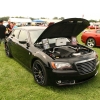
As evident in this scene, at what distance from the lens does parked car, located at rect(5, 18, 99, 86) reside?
372 cm

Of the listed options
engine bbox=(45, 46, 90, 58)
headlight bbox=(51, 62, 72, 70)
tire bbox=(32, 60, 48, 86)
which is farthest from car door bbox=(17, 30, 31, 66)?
headlight bbox=(51, 62, 72, 70)

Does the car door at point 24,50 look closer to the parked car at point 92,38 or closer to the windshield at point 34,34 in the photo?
the windshield at point 34,34

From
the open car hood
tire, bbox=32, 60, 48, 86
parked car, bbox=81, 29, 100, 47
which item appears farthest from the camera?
parked car, bbox=81, 29, 100, 47

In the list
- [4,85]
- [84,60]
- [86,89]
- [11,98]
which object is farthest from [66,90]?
[4,85]

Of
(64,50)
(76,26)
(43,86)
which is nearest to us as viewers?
(43,86)

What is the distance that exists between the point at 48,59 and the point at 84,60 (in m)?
0.89

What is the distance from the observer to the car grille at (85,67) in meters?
3.76

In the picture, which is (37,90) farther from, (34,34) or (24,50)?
(34,34)

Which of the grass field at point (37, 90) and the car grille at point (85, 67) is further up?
the car grille at point (85, 67)

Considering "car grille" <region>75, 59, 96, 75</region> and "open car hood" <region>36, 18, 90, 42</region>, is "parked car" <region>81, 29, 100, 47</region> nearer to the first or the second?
"open car hood" <region>36, 18, 90, 42</region>

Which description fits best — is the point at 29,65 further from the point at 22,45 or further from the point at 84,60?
the point at 84,60

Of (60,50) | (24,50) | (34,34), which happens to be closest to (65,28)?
(60,50)

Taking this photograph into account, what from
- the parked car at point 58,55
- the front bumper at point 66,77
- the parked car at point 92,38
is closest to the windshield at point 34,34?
the parked car at point 58,55

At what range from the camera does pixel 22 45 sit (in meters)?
5.11
